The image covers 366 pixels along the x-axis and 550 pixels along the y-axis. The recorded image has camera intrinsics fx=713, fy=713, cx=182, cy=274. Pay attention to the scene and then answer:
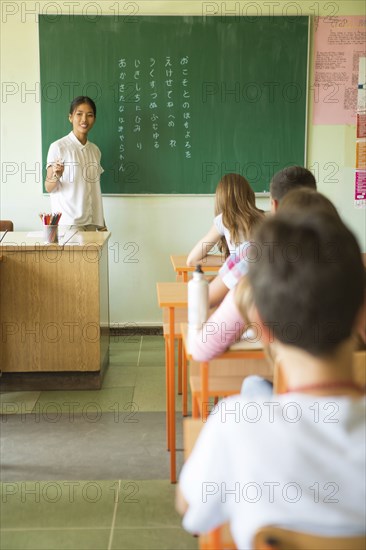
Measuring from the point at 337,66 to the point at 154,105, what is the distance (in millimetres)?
1351

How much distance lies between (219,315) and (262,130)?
3.41 metres

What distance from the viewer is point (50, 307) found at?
3.83 m

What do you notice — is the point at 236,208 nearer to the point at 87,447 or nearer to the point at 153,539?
the point at 87,447

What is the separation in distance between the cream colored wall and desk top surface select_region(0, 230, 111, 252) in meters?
0.94

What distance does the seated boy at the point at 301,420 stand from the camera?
3.48 ft

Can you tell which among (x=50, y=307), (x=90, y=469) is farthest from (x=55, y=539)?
(x=50, y=307)

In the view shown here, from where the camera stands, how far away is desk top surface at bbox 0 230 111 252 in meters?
3.79

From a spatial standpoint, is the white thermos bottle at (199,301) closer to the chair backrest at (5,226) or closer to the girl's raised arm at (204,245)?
the girl's raised arm at (204,245)

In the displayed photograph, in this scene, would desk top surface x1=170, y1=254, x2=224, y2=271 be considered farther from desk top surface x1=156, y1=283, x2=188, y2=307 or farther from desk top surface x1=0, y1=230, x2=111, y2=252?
desk top surface x1=156, y1=283, x2=188, y2=307

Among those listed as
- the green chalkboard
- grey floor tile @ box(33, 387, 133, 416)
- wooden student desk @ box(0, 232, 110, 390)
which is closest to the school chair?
grey floor tile @ box(33, 387, 133, 416)

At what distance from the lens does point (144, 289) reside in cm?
536

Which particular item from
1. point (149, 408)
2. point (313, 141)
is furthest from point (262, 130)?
point (149, 408)

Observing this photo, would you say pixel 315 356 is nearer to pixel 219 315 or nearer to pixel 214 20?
pixel 219 315

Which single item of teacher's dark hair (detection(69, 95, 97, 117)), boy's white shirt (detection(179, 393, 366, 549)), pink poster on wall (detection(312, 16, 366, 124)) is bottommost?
boy's white shirt (detection(179, 393, 366, 549))
